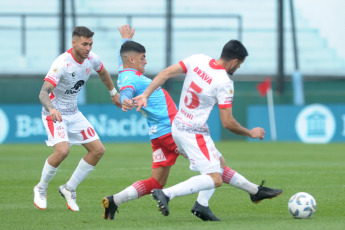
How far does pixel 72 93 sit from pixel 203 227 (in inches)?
116

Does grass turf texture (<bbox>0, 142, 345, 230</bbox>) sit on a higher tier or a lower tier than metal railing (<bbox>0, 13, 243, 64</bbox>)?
lower

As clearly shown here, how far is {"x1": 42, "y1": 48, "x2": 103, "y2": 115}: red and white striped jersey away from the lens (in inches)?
354

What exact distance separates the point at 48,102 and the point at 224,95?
2.23 meters

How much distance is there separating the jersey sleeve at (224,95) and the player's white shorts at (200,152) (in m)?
0.45

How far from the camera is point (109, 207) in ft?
25.5

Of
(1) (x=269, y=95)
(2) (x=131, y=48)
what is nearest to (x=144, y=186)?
(2) (x=131, y=48)

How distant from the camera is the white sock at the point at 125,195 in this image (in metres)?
7.81

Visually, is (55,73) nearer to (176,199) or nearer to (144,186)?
(144,186)

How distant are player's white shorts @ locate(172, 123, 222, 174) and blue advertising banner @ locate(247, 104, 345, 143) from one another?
17070 millimetres

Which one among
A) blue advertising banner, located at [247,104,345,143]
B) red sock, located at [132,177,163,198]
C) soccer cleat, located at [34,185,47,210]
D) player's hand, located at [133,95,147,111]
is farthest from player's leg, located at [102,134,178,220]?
blue advertising banner, located at [247,104,345,143]

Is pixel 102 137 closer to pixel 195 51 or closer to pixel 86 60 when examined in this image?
pixel 195 51

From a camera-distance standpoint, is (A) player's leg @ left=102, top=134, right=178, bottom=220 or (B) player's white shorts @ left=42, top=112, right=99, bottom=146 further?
(B) player's white shorts @ left=42, top=112, right=99, bottom=146

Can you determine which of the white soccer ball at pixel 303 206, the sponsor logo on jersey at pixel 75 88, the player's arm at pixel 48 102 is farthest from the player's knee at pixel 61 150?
the white soccer ball at pixel 303 206

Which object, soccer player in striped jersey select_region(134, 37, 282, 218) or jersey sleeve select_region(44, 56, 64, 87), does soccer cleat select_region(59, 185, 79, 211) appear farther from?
soccer player in striped jersey select_region(134, 37, 282, 218)
